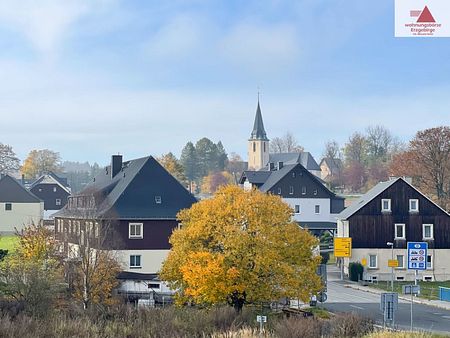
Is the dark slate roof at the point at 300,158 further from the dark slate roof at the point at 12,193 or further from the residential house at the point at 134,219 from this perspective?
the residential house at the point at 134,219

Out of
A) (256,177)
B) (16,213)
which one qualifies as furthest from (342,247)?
(16,213)

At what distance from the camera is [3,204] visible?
89.4m

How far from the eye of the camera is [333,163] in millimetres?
148000

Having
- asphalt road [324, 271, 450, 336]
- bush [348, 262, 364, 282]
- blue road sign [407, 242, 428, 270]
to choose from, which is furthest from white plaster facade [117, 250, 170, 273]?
blue road sign [407, 242, 428, 270]

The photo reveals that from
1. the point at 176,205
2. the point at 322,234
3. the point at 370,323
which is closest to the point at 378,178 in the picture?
the point at 322,234

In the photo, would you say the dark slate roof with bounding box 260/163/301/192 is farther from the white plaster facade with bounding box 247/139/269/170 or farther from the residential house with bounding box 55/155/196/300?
the white plaster facade with bounding box 247/139/269/170

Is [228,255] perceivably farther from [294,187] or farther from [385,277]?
[294,187]

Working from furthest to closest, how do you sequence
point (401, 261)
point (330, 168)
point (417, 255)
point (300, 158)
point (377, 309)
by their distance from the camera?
point (330, 168), point (300, 158), point (401, 261), point (377, 309), point (417, 255)

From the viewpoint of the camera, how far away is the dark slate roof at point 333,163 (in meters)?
145

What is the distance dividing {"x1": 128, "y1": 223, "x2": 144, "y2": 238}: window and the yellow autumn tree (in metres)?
14.6

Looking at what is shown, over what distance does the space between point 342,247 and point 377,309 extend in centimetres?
1773

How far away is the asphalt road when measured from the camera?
33750 millimetres

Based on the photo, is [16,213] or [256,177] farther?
[16,213]

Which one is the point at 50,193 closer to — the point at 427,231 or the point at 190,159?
the point at 190,159
